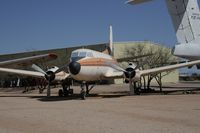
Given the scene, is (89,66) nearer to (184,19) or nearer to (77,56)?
(77,56)

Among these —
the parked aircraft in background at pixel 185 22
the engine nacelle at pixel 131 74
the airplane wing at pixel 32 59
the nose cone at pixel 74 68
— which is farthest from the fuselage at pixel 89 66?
the parked aircraft in background at pixel 185 22

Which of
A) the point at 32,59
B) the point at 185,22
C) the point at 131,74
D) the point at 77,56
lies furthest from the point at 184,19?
the point at 32,59

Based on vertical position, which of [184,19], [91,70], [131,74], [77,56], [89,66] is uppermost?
[184,19]

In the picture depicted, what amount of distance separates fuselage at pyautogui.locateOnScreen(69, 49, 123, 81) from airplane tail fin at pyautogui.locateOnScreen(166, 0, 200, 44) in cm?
737

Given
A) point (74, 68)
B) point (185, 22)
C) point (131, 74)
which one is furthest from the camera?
point (185, 22)

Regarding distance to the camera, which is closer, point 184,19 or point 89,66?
point 89,66

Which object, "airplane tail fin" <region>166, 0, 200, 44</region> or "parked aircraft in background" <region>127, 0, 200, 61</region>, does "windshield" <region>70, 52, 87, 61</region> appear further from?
"airplane tail fin" <region>166, 0, 200, 44</region>

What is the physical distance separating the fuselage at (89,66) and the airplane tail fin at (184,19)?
7365mm

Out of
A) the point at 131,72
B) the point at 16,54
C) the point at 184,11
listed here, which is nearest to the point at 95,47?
the point at 16,54

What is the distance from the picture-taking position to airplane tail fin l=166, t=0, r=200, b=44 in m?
29.1

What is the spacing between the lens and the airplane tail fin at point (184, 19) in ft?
95.6

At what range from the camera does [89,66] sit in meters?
23.1

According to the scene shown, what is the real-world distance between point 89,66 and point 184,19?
10.8 meters

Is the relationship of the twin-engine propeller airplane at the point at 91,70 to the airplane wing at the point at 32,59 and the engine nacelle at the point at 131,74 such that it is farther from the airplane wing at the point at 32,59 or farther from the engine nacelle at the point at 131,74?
the airplane wing at the point at 32,59
